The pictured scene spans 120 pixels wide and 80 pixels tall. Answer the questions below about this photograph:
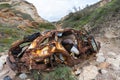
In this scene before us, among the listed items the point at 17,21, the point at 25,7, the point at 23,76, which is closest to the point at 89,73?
the point at 23,76

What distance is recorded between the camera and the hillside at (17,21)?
21819mm

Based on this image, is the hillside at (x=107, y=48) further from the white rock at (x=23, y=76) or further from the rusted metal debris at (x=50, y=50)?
the white rock at (x=23, y=76)

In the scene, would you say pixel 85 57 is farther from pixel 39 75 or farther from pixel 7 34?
pixel 7 34

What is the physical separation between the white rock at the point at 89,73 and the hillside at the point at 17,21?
8871 mm

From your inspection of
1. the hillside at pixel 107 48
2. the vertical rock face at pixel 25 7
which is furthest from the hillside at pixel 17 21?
the hillside at pixel 107 48

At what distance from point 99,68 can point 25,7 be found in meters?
29.3

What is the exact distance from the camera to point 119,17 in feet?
48.0

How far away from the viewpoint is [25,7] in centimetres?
3872

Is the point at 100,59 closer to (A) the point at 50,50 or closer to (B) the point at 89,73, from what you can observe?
(B) the point at 89,73

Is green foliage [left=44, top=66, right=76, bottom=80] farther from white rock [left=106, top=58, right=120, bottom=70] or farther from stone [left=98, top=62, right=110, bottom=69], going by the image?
white rock [left=106, top=58, right=120, bottom=70]

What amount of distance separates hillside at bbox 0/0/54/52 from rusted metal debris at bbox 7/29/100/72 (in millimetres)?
8112

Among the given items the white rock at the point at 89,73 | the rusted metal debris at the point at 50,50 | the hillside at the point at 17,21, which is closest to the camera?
the rusted metal debris at the point at 50,50

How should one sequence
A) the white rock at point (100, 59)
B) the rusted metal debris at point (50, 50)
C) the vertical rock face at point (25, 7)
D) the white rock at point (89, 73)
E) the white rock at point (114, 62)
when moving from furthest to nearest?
the vertical rock face at point (25, 7) < the white rock at point (100, 59) < the white rock at point (114, 62) < the white rock at point (89, 73) < the rusted metal debris at point (50, 50)

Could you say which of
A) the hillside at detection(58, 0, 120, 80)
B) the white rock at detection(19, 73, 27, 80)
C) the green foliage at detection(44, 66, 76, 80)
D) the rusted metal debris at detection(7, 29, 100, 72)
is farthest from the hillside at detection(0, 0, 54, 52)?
Answer: the green foliage at detection(44, 66, 76, 80)
